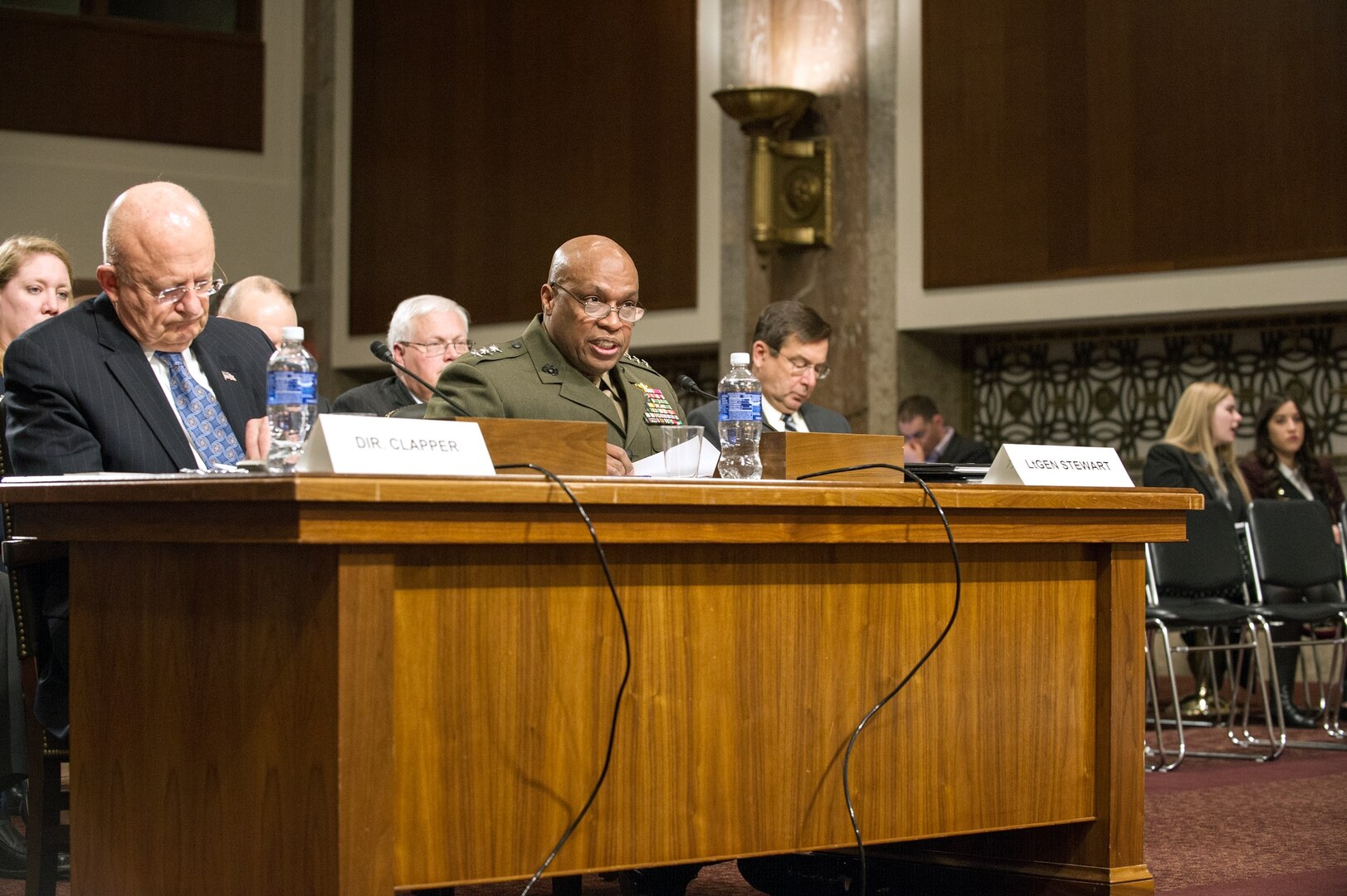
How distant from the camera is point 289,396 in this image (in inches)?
96.9

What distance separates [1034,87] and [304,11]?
515 cm

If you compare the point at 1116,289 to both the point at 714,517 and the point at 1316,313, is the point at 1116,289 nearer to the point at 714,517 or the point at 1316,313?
the point at 1316,313

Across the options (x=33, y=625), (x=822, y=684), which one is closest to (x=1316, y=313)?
(x=822, y=684)

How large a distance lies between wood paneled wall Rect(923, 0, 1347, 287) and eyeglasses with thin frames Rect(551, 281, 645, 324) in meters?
5.19

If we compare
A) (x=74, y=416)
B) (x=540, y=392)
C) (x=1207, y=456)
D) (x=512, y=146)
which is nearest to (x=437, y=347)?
(x=540, y=392)

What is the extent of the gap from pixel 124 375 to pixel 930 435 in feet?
18.4

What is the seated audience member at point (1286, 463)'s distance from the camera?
6.82m

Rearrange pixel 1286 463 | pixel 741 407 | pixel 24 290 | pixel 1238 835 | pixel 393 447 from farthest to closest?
pixel 1286 463, pixel 24 290, pixel 1238 835, pixel 741 407, pixel 393 447

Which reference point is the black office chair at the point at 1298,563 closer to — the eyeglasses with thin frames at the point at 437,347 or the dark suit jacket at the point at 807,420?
the dark suit jacket at the point at 807,420

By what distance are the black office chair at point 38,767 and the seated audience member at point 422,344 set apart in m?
2.00

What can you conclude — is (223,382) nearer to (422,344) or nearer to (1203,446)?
(422,344)

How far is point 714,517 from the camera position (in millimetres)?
2369

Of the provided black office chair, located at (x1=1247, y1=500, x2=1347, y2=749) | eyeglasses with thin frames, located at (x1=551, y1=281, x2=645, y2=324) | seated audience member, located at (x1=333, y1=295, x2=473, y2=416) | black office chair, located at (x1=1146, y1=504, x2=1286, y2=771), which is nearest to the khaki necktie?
eyeglasses with thin frames, located at (x1=551, y1=281, x2=645, y2=324)

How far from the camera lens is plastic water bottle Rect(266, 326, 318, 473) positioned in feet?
8.04
